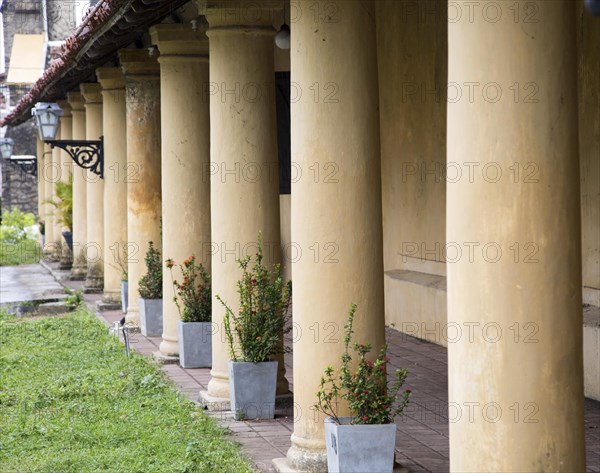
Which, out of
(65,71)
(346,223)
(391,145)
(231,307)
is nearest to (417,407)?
(231,307)

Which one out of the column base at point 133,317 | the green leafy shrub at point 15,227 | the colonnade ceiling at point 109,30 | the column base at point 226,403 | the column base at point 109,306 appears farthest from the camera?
the green leafy shrub at point 15,227

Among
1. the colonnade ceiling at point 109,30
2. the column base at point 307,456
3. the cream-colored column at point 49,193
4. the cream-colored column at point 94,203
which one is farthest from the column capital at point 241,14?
the cream-colored column at point 49,193

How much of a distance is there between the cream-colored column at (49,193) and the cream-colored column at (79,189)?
19.0 feet

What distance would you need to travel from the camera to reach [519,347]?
15.6 ft

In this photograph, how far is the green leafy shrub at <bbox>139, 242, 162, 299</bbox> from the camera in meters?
14.0

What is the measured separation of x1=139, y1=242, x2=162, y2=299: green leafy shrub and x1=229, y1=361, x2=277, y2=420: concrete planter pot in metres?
5.04

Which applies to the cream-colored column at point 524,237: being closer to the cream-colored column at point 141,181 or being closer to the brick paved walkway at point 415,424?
the brick paved walkway at point 415,424

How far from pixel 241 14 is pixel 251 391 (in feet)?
10.2

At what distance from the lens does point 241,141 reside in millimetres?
9492

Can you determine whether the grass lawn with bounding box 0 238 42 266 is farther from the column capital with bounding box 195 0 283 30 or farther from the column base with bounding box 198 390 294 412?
the column capital with bounding box 195 0 283 30

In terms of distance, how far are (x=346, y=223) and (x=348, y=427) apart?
1.29 metres

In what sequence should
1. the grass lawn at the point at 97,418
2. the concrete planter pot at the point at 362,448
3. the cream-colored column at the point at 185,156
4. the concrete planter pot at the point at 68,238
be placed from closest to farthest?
1. the concrete planter pot at the point at 362,448
2. the grass lawn at the point at 97,418
3. the cream-colored column at the point at 185,156
4. the concrete planter pot at the point at 68,238

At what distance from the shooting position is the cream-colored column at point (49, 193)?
28013 mm

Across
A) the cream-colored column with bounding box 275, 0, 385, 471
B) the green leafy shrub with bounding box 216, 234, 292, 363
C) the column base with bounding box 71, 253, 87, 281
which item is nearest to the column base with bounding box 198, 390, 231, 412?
the green leafy shrub with bounding box 216, 234, 292, 363
